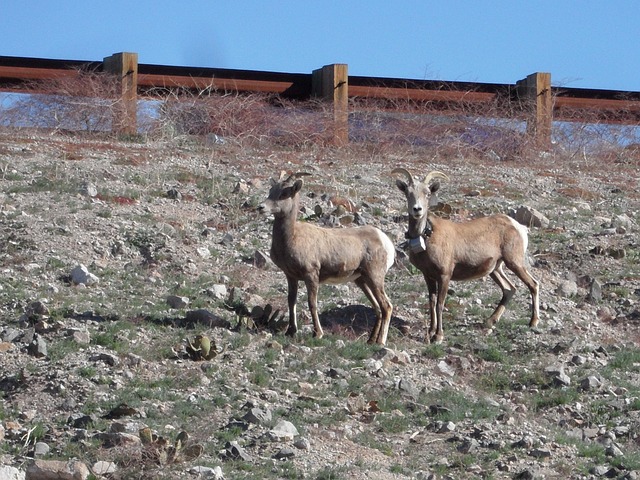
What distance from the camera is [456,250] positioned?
12859 mm

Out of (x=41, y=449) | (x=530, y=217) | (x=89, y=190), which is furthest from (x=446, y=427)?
(x=89, y=190)

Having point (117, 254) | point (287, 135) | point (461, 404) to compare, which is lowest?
point (461, 404)

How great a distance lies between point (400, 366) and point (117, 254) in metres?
3.62

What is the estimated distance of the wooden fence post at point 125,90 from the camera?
58.0 ft

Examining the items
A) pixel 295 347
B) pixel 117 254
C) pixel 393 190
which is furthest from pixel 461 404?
pixel 393 190

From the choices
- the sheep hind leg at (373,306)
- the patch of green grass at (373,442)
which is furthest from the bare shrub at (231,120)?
the patch of green grass at (373,442)

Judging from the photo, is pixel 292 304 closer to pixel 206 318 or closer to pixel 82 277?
pixel 206 318

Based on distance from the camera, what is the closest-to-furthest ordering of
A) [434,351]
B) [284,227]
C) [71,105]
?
[434,351]
[284,227]
[71,105]

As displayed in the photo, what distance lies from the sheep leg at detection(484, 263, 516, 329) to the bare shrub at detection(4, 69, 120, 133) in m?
6.69

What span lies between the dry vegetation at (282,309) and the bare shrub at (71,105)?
0.19 ft

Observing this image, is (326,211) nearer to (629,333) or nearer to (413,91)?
(629,333)

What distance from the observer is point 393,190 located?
53.7 feet

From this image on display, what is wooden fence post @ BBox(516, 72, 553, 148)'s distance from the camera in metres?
19.7

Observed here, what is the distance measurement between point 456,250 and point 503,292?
28.5 inches
